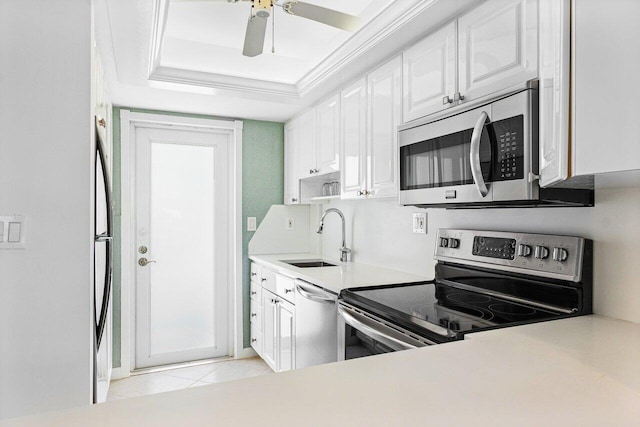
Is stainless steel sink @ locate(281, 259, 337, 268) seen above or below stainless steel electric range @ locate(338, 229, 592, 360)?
below

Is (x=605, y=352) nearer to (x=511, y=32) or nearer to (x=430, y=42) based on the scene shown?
(x=511, y=32)

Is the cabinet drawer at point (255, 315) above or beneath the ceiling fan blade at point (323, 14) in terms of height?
beneath

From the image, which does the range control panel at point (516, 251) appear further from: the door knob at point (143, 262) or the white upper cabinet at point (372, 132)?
the door knob at point (143, 262)

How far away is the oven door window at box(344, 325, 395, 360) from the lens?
5.53ft

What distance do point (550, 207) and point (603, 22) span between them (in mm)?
992

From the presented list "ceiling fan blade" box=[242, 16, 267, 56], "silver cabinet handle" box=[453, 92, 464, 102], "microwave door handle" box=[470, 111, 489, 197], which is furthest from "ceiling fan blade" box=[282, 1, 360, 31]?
"microwave door handle" box=[470, 111, 489, 197]

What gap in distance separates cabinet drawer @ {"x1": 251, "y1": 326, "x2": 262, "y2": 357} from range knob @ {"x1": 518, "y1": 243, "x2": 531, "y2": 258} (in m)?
2.25

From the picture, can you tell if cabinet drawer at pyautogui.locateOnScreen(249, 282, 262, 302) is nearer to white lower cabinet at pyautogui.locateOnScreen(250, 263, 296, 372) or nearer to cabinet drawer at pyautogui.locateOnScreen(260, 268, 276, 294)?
white lower cabinet at pyautogui.locateOnScreen(250, 263, 296, 372)

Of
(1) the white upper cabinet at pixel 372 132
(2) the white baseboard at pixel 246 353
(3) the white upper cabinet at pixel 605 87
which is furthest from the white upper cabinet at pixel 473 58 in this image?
(2) the white baseboard at pixel 246 353

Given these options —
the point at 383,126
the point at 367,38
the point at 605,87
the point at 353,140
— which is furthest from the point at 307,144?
the point at 605,87

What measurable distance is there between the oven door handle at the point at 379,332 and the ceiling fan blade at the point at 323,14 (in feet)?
4.00
